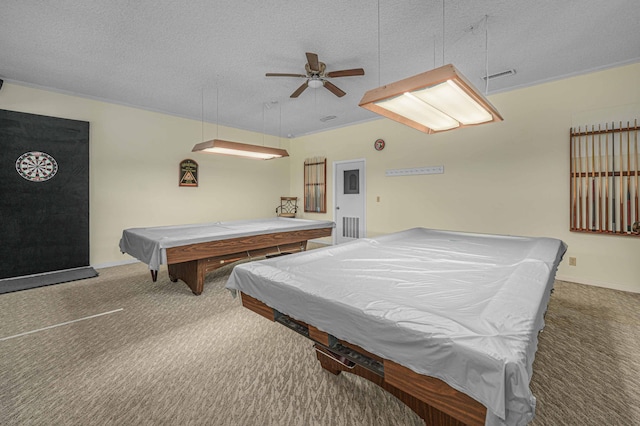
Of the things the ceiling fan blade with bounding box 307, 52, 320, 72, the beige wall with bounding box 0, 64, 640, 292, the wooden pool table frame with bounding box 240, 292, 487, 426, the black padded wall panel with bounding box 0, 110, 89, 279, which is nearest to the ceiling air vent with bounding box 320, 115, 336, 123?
the beige wall with bounding box 0, 64, 640, 292

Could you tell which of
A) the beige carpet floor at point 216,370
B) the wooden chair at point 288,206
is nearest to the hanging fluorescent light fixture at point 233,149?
the beige carpet floor at point 216,370

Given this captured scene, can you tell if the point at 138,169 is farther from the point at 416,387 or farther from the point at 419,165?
the point at 416,387

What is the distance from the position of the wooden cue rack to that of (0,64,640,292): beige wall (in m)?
0.10

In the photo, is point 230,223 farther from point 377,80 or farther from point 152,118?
point 377,80

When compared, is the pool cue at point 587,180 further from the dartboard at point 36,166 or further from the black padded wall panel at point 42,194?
the dartboard at point 36,166

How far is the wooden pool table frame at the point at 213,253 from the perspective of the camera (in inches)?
113

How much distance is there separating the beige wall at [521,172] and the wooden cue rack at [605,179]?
0.31ft

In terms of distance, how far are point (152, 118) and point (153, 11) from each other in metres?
2.96

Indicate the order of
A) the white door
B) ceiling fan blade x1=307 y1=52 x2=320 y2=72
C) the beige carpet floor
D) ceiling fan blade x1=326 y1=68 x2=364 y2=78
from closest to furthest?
the beige carpet floor < ceiling fan blade x1=307 y1=52 x2=320 y2=72 < ceiling fan blade x1=326 y1=68 x2=364 y2=78 < the white door

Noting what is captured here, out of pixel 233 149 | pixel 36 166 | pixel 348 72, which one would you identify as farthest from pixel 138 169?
pixel 348 72

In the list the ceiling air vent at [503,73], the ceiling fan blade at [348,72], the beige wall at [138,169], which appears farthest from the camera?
the beige wall at [138,169]

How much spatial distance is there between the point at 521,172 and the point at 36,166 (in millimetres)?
6846

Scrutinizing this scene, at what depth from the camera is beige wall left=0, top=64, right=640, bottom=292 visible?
341 centimetres

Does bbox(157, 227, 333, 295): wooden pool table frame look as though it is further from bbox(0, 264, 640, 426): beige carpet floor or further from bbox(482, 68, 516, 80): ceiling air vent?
bbox(482, 68, 516, 80): ceiling air vent
